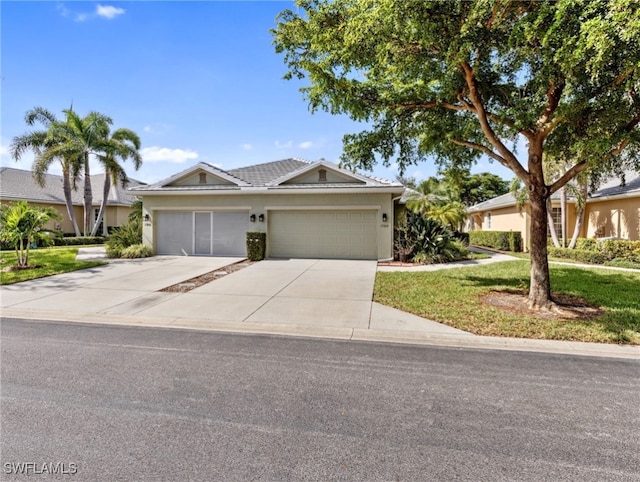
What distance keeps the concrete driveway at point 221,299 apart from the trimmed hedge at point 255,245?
7.63 feet

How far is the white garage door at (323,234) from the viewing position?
14.7 meters

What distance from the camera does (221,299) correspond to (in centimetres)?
787

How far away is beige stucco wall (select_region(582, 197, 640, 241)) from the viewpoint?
48.1 feet

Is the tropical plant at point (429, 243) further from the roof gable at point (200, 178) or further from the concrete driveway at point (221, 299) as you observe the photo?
the roof gable at point (200, 178)

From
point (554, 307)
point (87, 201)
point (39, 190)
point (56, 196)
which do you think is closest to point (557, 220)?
A: point (554, 307)

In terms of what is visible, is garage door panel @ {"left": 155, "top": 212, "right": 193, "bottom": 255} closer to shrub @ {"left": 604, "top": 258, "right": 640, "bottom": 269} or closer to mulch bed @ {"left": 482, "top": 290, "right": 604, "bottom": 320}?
mulch bed @ {"left": 482, "top": 290, "right": 604, "bottom": 320}

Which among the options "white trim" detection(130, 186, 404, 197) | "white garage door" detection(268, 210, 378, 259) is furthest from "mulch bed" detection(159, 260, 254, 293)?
"white trim" detection(130, 186, 404, 197)

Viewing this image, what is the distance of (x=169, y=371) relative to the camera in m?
4.15

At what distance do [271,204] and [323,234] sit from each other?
9.13 ft

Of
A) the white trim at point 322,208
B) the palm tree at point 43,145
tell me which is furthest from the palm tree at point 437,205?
the palm tree at point 43,145

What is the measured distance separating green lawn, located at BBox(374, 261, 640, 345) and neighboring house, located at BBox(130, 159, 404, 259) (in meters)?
3.98

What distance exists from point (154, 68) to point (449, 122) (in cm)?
892

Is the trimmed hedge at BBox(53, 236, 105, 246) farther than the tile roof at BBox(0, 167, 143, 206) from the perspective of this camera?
No

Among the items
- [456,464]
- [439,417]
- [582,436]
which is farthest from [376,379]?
[582,436]
